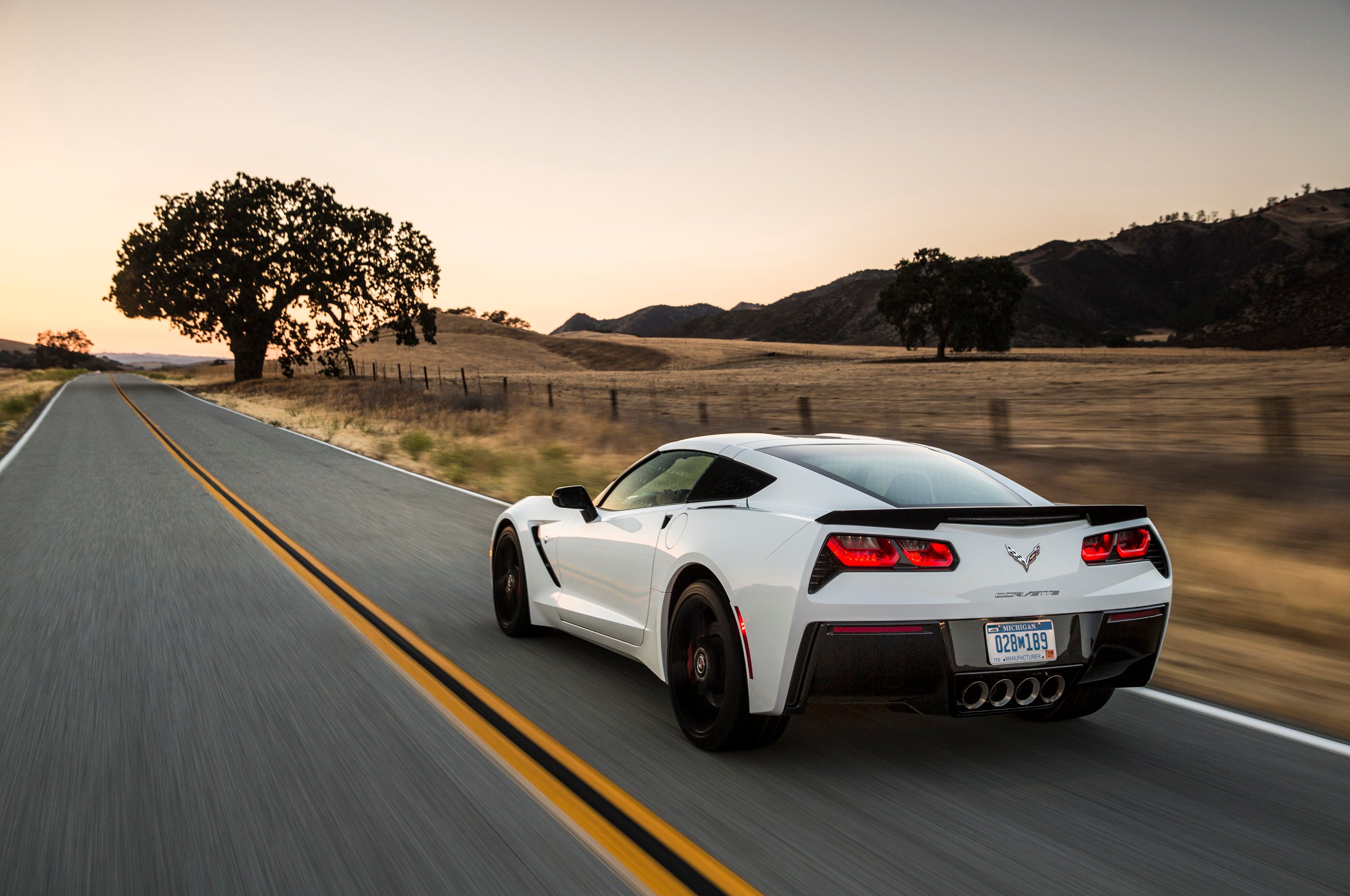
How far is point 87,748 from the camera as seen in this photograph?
14.0ft

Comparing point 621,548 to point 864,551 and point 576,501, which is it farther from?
point 864,551

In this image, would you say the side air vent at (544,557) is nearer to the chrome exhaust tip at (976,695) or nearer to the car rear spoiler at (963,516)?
the car rear spoiler at (963,516)

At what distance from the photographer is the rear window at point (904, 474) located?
454 centimetres

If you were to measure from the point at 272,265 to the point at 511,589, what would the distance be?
51664 mm

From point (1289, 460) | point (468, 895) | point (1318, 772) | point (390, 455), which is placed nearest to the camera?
point (468, 895)

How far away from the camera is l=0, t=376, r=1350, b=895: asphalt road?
3189 millimetres

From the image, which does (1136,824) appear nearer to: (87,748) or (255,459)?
(87,748)

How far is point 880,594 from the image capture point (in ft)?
12.3

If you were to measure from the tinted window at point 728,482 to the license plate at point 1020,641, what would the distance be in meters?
1.13

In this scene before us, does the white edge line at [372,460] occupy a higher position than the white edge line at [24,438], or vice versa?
the white edge line at [24,438]

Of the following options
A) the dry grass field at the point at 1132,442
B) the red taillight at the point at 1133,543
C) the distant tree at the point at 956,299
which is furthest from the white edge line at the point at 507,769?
the distant tree at the point at 956,299

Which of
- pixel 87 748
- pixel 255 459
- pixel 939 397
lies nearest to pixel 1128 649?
pixel 87 748

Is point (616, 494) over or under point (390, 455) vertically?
over

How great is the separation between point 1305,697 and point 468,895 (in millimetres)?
4313
